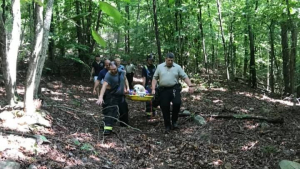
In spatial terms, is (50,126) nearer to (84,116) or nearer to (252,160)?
(84,116)

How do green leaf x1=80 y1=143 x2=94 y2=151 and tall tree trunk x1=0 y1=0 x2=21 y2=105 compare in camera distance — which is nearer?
green leaf x1=80 y1=143 x2=94 y2=151

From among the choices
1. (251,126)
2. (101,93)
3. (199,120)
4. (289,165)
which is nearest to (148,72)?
(199,120)

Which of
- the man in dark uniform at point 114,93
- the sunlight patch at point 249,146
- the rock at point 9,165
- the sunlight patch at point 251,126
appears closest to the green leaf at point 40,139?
Answer: the rock at point 9,165

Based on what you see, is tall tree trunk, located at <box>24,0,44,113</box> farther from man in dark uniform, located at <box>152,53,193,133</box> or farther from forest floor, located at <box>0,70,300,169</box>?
man in dark uniform, located at <box>152,53,193,133</box>

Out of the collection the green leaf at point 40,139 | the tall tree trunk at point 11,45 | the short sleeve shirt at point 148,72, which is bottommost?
the green leaf at point 40,139

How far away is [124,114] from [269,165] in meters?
4.07

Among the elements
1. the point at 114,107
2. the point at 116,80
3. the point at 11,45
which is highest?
the point at 11,45

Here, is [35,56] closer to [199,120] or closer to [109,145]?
[109,145]

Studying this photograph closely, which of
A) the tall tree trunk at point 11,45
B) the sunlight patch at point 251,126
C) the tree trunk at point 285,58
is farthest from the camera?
the tree trunk at point 285,58

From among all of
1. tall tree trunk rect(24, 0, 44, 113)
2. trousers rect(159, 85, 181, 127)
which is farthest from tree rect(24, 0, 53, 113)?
trousers rect(159, 85, 181, 127)

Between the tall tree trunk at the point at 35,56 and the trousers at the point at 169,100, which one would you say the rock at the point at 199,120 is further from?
the tall tree trunk at the point at 35,56

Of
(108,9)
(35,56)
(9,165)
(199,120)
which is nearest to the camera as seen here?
(108,9)

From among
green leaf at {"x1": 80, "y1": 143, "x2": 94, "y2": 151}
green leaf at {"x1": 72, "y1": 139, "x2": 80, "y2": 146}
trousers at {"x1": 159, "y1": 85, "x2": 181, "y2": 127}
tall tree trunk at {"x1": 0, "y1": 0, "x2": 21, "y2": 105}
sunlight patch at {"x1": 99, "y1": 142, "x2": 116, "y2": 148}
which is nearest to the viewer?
green leaf at {"x1": 80, "y1": 143, "x2": 94, "y2": 151}

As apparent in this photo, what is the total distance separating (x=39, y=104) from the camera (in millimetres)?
6590
